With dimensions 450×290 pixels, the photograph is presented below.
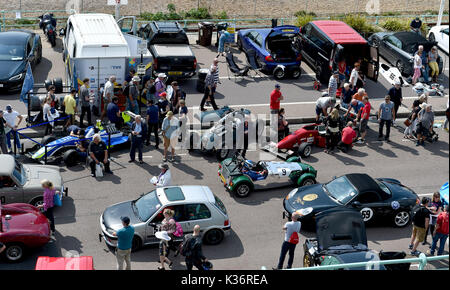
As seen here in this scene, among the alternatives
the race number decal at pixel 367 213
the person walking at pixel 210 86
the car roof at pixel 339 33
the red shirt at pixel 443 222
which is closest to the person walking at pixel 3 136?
the person walking at pixel 210 86

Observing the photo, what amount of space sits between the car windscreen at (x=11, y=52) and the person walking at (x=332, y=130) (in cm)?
1184

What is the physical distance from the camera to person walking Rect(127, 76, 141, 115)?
843 inches

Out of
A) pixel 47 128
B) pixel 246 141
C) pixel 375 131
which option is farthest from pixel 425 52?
pixel 47 128

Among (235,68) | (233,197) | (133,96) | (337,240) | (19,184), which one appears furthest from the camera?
(235,68)

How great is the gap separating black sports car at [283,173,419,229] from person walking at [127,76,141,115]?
737cm

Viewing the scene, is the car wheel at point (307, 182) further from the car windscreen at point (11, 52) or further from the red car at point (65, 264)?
the car windscreen at point (11, 52)

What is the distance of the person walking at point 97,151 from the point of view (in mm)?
17797

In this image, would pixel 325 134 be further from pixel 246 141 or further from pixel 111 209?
pixel 111 209

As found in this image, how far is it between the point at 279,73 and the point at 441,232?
1299cm

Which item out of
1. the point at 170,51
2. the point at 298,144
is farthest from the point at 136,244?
the point at 170,51

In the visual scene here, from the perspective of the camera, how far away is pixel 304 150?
65.3ft

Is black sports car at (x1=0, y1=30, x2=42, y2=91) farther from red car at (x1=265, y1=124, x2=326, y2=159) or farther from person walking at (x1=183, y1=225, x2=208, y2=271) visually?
person walking at (x1=183, y1=225, x2=208, y2=271)

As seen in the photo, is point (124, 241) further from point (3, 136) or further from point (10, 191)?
point (3, 136)

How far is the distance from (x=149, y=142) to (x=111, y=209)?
5.75m
